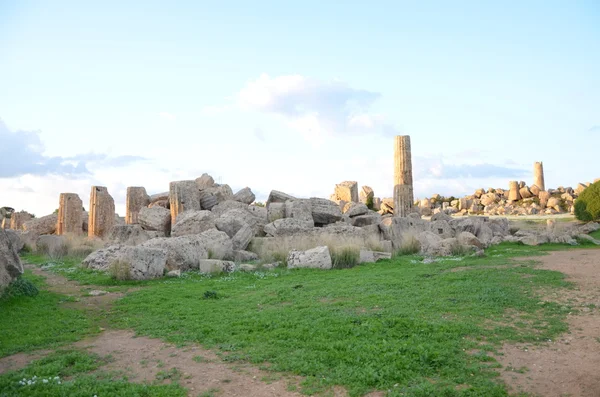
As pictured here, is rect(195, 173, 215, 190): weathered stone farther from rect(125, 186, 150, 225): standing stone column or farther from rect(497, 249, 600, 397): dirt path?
rect(497, 249, 600, 397): dirt path

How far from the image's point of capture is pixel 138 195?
26.9m

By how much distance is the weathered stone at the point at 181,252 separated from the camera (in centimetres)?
1544

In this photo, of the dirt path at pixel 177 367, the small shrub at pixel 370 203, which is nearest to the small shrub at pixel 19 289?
the dirt path at pixel 177 367

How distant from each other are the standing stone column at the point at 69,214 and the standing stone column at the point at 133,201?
233cm

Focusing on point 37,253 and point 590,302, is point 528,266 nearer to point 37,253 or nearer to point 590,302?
point 590,302

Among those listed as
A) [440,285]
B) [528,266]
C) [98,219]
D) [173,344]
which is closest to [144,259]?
[173,344]

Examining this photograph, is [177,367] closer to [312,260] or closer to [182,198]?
[312,260]

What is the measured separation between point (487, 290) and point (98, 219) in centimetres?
1938

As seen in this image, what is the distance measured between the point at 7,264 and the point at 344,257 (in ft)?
29.2

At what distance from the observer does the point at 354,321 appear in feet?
26.7

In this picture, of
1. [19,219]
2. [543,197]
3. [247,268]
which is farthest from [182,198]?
[543,197]

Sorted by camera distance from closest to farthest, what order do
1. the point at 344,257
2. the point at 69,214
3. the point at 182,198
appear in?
the point at 344,257 < the point at 182,198 < the point at 69,214

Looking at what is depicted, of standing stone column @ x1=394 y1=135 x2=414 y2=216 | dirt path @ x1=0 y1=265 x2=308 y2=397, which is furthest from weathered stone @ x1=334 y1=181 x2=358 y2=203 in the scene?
dirt path @ x1=0 y1=265 x2=308 y2=397

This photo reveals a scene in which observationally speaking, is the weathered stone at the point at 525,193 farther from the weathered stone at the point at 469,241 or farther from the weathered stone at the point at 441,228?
the weathered stone at the point at 469,241
